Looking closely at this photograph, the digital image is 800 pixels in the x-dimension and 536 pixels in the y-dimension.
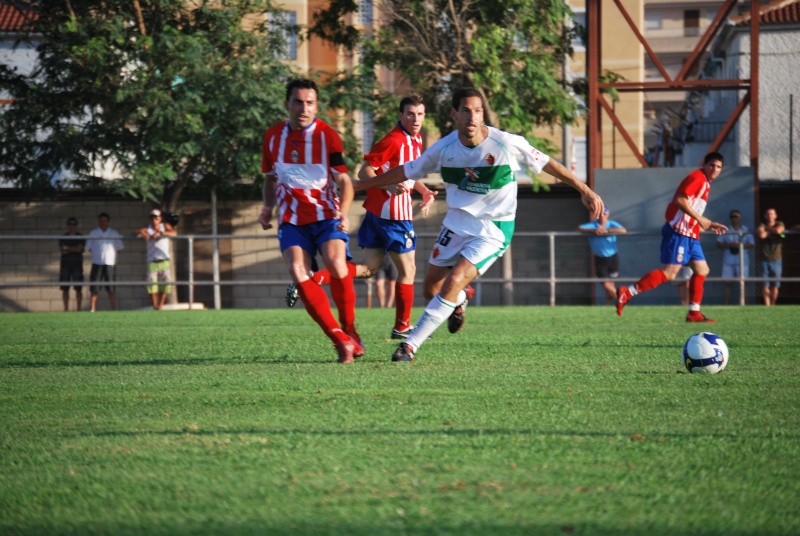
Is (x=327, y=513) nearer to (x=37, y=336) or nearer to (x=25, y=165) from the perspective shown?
(x=37, y=336)

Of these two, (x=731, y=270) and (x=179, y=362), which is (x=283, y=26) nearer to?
(x=731, y=270)

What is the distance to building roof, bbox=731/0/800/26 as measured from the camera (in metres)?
29.3

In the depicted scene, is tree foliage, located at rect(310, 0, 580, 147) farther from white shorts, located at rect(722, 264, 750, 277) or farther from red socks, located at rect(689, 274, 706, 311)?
red socks, located at rect(689, 274, 706, 311)

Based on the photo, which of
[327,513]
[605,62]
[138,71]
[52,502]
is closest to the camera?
[327,513]

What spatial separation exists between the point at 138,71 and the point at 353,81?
450 centimetres

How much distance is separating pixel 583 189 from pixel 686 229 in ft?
19.5

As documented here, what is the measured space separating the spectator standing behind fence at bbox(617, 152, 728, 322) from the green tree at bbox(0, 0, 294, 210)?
32.6ft

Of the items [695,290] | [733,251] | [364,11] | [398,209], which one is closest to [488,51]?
[364,11]

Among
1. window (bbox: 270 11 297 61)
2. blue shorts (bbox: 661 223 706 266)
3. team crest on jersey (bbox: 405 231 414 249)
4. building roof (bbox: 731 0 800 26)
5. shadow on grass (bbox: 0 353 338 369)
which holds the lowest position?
shadow on grass (bbox: 0 353 338 369)

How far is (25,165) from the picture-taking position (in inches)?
A: 853

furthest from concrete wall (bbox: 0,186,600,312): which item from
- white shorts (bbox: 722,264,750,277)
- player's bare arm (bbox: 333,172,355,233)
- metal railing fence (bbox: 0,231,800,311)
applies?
player's bare arm (bbox: 333,172,355,233)

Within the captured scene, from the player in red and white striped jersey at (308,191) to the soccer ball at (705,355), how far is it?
2.43m

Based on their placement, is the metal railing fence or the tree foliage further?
the tree foliage

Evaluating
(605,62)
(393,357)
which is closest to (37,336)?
(393,357)
